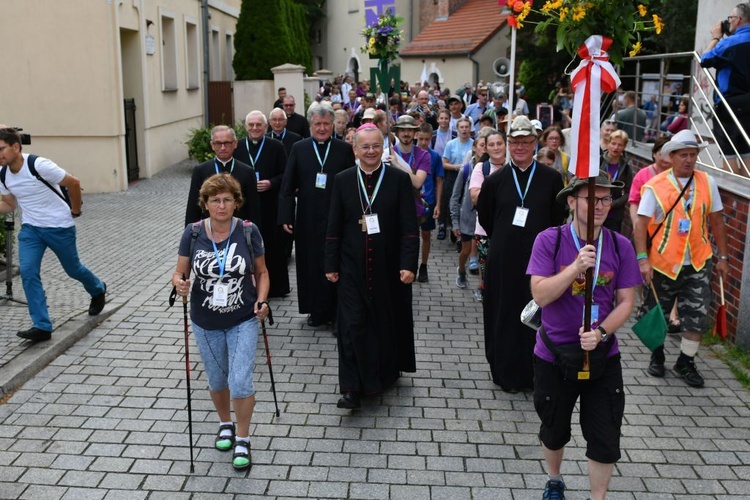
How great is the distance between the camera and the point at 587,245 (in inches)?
162

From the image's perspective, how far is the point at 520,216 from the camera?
21.4ft

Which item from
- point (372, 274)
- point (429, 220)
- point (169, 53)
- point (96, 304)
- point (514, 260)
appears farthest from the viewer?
point (169, 53)

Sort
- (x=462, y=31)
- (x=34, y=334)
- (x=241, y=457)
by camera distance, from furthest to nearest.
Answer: (x=462, y=31), (x=34, y=334), (x=241, y=457)

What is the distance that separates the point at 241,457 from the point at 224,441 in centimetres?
33

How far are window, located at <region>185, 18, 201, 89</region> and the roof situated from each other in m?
16.8

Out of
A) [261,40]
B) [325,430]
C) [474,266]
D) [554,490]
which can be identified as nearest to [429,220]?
[474,266]

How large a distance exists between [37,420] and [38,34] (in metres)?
12.2

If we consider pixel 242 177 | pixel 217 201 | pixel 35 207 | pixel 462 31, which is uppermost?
pixel 462 31

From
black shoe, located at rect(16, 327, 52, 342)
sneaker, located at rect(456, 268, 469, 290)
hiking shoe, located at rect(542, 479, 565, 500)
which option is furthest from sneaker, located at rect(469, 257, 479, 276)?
hiking shoe, located at rect(542, 479, 565, 500)

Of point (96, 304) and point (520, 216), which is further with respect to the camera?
point (96, 304)

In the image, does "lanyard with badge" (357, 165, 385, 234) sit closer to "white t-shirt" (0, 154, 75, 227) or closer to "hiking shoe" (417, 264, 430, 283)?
"white t-shirt" (0, 154, 75, 227)

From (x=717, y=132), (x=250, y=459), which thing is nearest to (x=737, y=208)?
(x=717, y=132)

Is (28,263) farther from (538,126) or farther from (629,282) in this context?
(538,126)

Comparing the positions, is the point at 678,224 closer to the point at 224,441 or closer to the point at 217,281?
the point at 217,281
